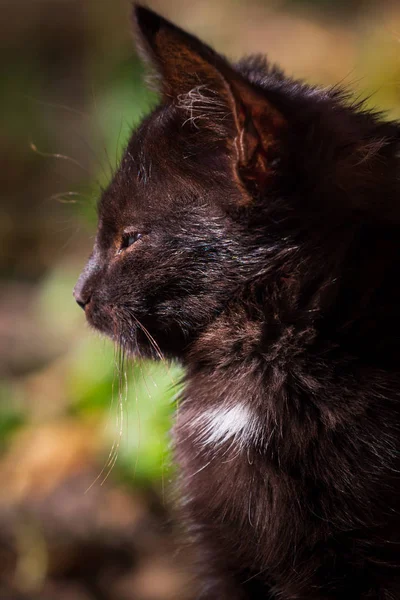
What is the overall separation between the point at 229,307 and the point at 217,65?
0.46 m

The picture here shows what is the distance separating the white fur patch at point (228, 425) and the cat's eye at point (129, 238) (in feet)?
1.21

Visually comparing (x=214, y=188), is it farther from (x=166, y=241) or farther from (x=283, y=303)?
(x=283, y=303)

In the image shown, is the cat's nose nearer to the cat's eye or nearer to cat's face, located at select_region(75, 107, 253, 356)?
cat's face, located at select_region(75, 107, 253, 356)

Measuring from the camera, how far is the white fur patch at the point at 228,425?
4.69 ft

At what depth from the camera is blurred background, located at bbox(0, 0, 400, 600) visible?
98.0 inches

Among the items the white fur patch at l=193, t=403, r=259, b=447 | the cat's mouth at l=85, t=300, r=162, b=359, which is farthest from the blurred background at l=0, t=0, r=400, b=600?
the white fur patch at l=193, t=403, r=259, b=447

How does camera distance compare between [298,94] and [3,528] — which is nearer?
[298,94]

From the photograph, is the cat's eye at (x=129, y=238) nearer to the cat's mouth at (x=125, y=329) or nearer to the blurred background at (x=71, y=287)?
the cat's mouth at (x=125, y=329)

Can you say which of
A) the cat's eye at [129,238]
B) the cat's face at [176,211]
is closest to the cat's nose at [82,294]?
the cat's face at [176,211]

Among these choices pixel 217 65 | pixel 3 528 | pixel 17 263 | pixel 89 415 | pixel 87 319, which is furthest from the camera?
pixel 17 263

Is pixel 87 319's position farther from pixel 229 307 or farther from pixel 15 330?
pixel 15 330

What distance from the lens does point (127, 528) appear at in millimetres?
2617

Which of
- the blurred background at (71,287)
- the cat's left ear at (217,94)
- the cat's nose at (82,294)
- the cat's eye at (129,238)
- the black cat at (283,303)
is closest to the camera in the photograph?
the cat's left ear at (217,94)

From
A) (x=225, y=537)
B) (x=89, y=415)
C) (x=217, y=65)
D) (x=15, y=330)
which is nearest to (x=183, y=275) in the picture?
(x=217, y=65)
